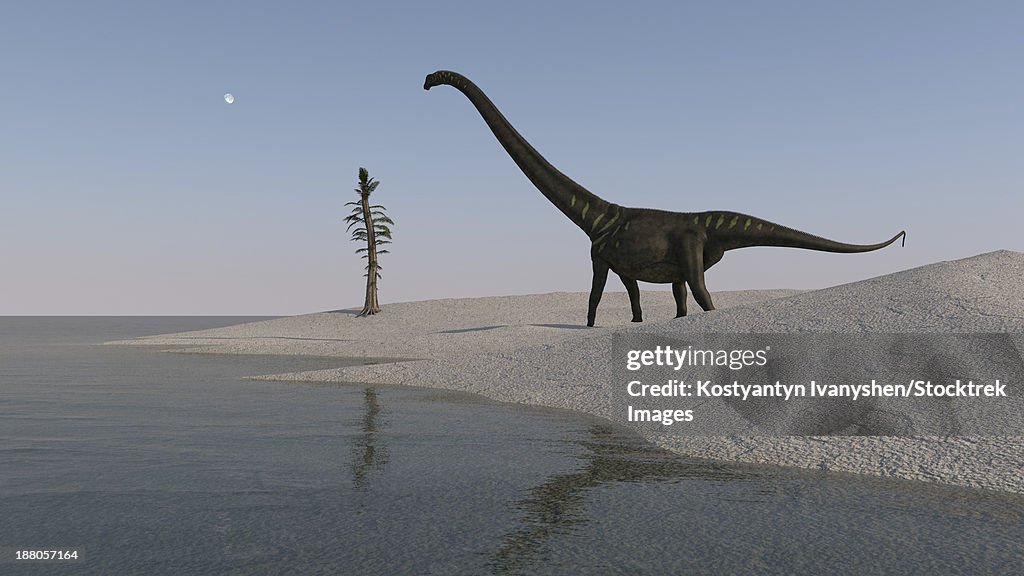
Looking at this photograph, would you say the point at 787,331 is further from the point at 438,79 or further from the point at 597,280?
the point at 438,79

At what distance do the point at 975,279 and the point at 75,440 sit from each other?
15.9m

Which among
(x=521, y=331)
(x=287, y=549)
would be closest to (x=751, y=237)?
(x=521, y=331)

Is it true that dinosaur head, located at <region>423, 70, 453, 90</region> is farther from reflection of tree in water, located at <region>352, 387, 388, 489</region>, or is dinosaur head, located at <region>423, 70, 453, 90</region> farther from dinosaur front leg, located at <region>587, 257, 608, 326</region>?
reflection of tree in water, located at <region>352, 387, 388, 489</region>

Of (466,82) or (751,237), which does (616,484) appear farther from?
(466,82)

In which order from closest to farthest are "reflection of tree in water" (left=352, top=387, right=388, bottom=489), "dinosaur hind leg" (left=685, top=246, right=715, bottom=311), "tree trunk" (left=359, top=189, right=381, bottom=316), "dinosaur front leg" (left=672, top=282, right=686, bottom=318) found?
"reflection of tree in water" (left=352, top=387, right=388, bottom=489), "dinosaur hind leg" (left=685, top=246, right=715, bottom=311), "dinosaur front leg" (left=672, top=282, right=686, bottom=318), "tree trunk" (left=359, top=189, right=381, bottom=316)

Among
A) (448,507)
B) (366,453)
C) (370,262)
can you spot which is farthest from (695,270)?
(370,262)

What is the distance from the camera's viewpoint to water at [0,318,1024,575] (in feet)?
14.5

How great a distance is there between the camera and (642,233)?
72.8 feet

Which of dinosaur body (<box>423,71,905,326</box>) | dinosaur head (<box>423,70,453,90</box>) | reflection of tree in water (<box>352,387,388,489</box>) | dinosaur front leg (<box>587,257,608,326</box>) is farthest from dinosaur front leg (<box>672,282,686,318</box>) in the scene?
reflection of tree in water (<box>352,387,388,489</box>)

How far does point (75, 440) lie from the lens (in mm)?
8695

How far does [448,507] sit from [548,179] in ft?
60.7

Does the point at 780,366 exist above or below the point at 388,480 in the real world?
above

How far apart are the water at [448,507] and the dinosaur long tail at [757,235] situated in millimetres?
13908

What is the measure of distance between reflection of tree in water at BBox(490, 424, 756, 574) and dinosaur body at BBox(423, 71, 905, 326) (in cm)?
1309
